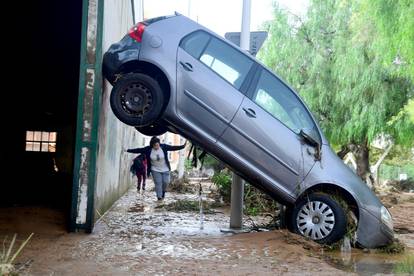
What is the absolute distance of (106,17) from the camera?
26.3 feet

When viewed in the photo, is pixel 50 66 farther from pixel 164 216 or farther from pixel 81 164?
pixel 81 164

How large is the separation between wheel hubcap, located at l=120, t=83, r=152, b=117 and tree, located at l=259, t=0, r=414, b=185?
35.9ft

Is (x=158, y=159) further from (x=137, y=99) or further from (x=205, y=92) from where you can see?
(x=205, y=92)

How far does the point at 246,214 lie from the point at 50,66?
737 cm

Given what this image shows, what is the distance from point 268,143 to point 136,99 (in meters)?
1.96

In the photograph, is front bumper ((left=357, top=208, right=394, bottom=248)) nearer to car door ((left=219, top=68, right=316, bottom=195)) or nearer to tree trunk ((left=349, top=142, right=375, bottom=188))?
car door ((left=219, top=68, right=316, bottom=195))

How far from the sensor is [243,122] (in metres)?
7.11

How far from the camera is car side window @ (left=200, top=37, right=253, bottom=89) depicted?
7289 mm

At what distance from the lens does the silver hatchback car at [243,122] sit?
711 cm

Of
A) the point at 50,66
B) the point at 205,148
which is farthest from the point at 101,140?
the point at 50,66

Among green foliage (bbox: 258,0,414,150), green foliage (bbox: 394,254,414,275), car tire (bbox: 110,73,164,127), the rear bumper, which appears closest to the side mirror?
green foliage (bbox: 394,254,414,275)

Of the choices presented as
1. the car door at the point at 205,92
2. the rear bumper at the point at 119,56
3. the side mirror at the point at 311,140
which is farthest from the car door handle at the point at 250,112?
the rear bumper at the point at 119,56

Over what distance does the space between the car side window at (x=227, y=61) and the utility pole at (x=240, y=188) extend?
1209mm

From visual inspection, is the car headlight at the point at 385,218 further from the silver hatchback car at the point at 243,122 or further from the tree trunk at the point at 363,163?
the tree trunk at the point at 363,163
